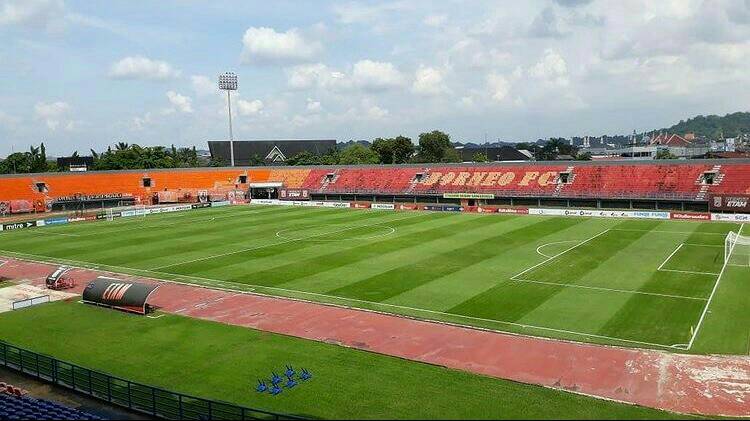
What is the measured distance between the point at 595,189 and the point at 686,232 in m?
20.0

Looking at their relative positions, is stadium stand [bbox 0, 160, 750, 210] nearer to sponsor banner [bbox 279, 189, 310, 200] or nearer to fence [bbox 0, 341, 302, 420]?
sponsor banner [bbox 279, 189, 310, 200]

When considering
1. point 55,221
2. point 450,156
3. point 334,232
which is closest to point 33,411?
point 334,232

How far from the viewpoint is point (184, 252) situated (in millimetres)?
48188

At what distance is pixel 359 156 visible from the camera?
403 ft

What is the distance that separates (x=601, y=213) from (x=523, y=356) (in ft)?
151

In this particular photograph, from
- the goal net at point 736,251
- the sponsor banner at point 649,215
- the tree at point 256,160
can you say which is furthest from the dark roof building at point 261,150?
the goal net at point 736,251

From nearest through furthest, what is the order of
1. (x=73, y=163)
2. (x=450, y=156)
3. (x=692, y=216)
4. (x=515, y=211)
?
(x=692, y=216), (x=515, y=211), (x=450, y=156), (x=73, y=163)

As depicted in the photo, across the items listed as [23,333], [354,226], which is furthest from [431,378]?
[354,226]

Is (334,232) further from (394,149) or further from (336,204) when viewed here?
(394,149)

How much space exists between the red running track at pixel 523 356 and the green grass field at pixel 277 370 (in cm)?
110

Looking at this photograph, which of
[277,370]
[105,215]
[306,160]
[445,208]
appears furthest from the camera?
[306,160]

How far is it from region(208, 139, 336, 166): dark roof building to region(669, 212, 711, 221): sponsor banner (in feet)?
324

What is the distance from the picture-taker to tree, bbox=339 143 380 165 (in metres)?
122

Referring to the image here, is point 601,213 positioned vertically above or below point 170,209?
below
